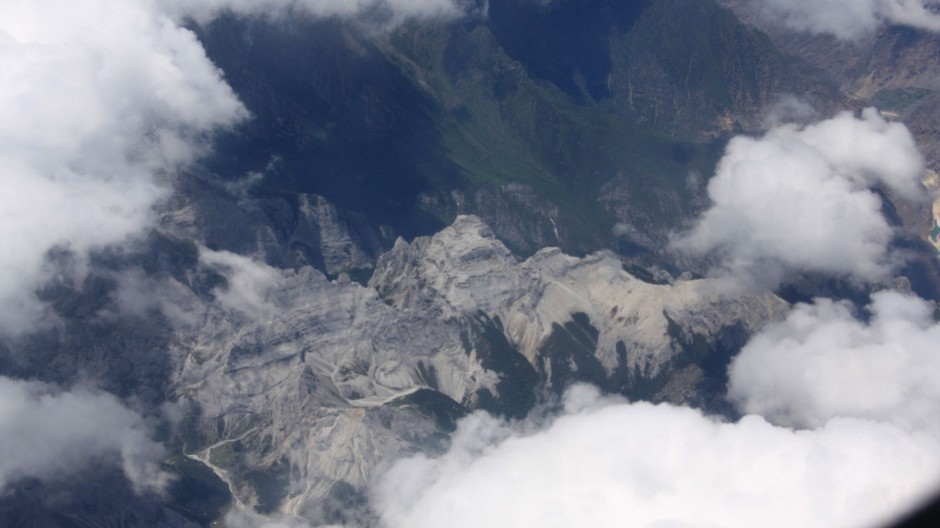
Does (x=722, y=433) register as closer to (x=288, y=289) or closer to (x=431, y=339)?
(x=431, y=339)

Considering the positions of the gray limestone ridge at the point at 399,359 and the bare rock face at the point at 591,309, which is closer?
the gray limestone ridge at the point at 399,359

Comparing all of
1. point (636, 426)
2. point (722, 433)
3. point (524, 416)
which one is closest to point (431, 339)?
point (524, 416)

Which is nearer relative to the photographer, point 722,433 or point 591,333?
point 722,433

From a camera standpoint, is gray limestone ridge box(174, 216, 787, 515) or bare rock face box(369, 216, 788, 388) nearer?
gray limestone ridge box(174, 216, 787, 515)

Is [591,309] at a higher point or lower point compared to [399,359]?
higher

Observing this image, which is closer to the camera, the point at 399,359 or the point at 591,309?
the point at 399,359

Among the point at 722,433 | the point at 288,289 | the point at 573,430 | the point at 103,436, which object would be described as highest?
the point at 288,289

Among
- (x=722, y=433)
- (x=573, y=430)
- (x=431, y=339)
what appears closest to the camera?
(x=722, y=433)

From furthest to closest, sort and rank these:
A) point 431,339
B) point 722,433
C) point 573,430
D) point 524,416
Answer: point 431,339 < point 524,416 < point 573,430 < point 722,433
